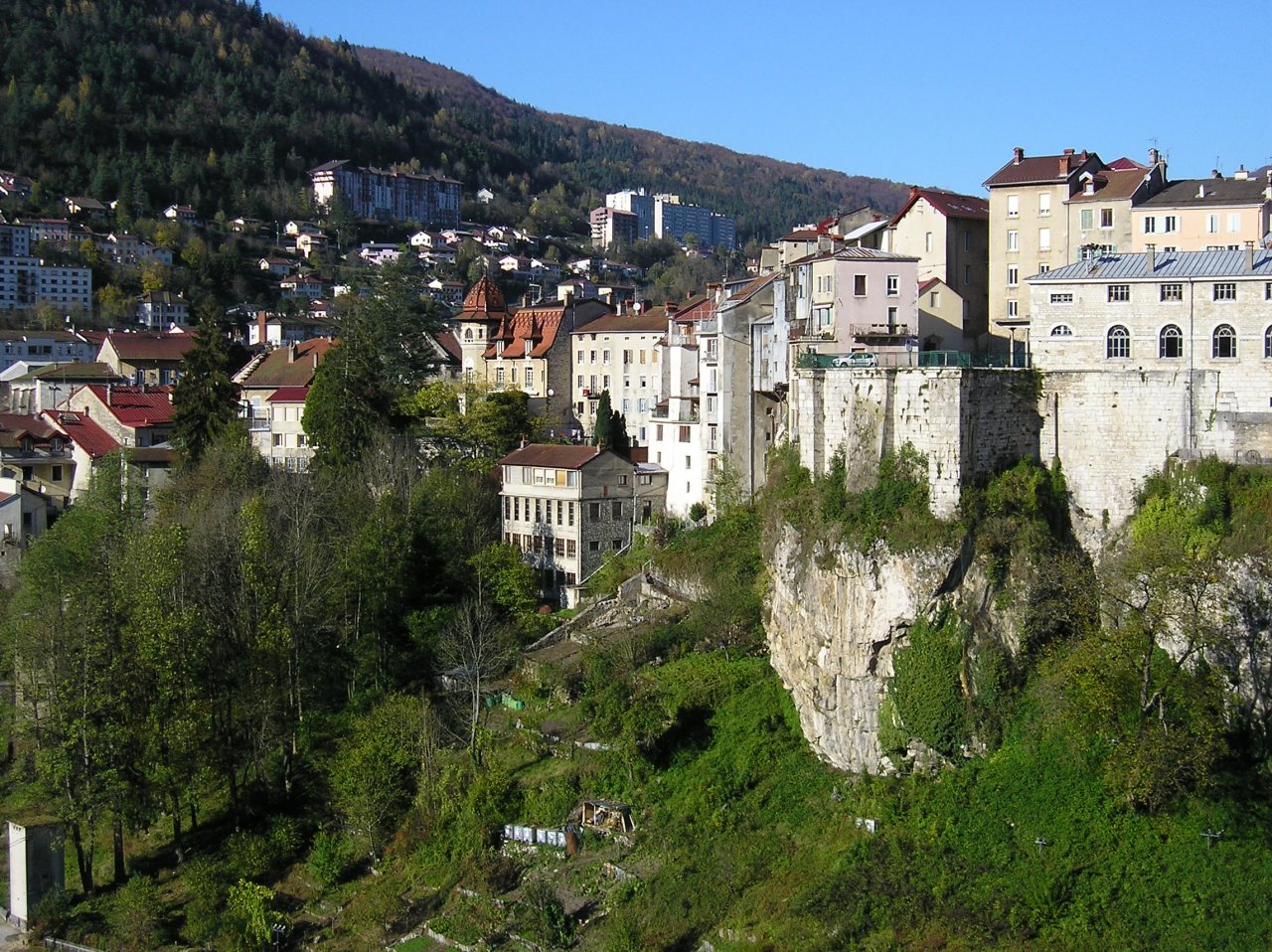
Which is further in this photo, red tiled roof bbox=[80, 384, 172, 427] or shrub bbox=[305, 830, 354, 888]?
red tiled roof bbox=[80, 384, 172, 427]

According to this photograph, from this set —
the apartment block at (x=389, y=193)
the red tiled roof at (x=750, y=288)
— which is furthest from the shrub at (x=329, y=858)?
the apartment block at (x=389, y=193)

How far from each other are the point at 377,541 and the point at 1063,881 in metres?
22.7

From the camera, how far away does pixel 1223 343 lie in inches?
1230

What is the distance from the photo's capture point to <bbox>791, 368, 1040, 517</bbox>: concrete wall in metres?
30.9

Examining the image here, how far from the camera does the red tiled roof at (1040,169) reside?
1642 inches

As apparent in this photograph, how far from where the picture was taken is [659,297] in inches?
4761

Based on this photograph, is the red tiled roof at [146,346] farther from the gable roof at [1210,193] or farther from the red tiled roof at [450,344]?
the gable roof at [1210,193]

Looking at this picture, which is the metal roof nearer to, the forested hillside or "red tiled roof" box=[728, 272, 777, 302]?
"red tiled roof" box=[728, 272, 777, 302]

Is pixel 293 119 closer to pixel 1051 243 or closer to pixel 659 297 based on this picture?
pixel 659 297

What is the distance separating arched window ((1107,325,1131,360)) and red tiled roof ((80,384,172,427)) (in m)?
38.4

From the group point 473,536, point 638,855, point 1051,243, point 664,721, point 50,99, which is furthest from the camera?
point 50,99

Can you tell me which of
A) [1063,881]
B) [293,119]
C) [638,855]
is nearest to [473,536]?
[638,855]

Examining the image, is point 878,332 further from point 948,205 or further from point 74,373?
point 74,373

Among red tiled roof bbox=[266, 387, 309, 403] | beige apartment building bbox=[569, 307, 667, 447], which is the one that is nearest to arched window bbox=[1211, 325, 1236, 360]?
beige apartment building bbox=[569, 307, 667, 447]
